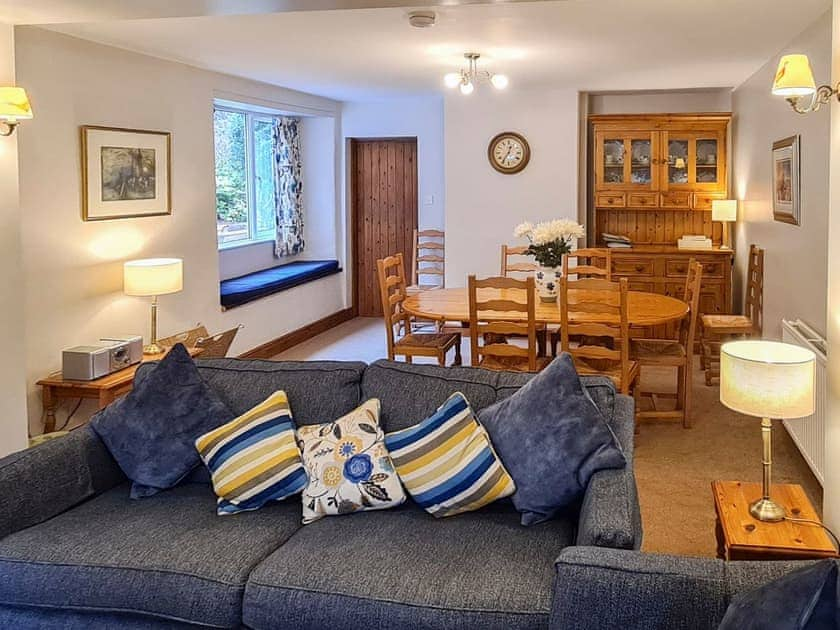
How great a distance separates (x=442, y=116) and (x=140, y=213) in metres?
4.12

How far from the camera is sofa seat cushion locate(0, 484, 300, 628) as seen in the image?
2.37 meters

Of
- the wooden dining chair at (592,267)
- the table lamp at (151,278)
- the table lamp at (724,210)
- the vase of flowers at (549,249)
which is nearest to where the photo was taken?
the table lamp at (151,278)

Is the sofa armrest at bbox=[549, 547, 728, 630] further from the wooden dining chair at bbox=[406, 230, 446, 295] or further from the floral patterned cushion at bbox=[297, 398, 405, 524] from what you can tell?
the wooden dining chair at bbox=[406, 230, 446, 295]

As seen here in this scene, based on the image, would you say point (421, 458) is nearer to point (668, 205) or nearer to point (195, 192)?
point (195, 192)

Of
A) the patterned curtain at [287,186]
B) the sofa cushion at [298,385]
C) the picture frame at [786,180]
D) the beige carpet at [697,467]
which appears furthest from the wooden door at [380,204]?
the sofa cushion at [298,385]

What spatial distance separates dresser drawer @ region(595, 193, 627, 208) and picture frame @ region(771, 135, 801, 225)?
6.93 feet

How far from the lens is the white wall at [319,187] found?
8969 millimetres

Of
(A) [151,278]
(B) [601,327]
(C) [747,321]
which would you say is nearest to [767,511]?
(B) [601,327]

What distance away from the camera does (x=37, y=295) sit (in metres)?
4.57

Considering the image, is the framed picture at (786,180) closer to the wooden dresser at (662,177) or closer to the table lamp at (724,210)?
the table lamp at (724,210)

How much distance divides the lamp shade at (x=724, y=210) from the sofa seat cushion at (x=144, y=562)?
5741mm

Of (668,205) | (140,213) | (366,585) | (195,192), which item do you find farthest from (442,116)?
(366,585)

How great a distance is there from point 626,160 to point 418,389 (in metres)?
5.40

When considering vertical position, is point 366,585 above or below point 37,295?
below
